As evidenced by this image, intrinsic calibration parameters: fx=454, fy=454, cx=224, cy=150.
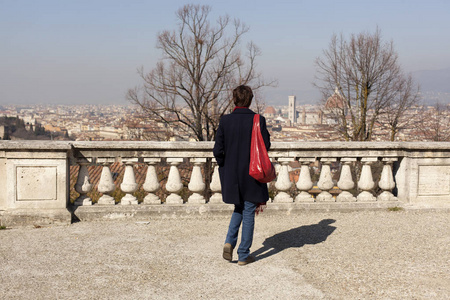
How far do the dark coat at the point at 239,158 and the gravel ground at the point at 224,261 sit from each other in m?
0.61

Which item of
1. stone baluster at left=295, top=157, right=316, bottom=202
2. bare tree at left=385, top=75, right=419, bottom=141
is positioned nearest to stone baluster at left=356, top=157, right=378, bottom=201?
stone baluster at left=295, top=157, right=316, bottom=202

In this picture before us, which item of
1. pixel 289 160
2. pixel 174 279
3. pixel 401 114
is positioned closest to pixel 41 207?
pixel 174 279

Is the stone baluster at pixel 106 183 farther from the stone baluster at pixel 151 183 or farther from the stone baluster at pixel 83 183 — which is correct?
the stone baluster at pixel 151 183

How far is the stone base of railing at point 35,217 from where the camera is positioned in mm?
4930

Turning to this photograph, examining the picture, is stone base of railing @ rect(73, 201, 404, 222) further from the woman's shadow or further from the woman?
the woman

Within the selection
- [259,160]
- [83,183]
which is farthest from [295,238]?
[83,183]

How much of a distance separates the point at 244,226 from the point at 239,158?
0.58 meters

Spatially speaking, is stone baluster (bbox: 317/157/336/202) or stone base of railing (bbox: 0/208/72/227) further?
stone baluster (bbox: 317/157/336/202)

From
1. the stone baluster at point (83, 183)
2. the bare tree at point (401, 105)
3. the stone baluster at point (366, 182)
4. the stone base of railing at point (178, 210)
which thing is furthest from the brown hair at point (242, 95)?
the bare tree at point (401, 105)

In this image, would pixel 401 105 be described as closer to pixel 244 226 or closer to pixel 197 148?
pixel 197 148

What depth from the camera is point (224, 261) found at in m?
3.93

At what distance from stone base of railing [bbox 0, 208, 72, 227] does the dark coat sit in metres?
2.24

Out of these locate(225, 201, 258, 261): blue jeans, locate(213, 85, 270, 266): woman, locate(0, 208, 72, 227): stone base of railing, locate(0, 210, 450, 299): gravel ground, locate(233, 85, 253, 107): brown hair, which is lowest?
locate(0, 210, 450, 299): gravel ground

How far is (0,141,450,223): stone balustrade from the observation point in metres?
4.99
